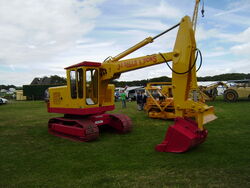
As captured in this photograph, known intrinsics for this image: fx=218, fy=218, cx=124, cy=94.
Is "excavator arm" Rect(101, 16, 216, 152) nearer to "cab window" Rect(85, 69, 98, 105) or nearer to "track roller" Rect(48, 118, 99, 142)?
"track roller" Rect(48, 118, 99, 142)

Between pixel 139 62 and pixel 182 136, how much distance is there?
8.52ft

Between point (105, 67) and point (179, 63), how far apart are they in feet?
9.90

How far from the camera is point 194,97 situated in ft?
18.7

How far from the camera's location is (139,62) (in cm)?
680

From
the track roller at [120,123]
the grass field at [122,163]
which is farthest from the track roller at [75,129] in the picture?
the track roller at [120,123]

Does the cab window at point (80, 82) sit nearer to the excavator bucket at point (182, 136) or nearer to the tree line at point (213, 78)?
the excavator bucket at point (182, 136)

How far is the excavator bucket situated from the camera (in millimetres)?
5555

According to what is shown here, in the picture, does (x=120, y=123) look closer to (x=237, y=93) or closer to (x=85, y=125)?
(x=85, y=125)

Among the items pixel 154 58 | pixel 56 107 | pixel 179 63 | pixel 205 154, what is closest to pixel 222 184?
pixel 205 154

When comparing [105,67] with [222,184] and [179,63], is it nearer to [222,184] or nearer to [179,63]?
[179,63]

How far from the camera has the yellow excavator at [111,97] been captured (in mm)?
5613

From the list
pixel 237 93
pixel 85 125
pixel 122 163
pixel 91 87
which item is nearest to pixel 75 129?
pixel 85 125

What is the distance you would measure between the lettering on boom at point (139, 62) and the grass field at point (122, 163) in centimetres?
252

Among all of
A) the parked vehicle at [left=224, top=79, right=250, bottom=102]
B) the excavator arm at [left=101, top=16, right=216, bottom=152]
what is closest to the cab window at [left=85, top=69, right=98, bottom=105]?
the excavator arm at [left=101, top=16, right=216, bottom=152]
